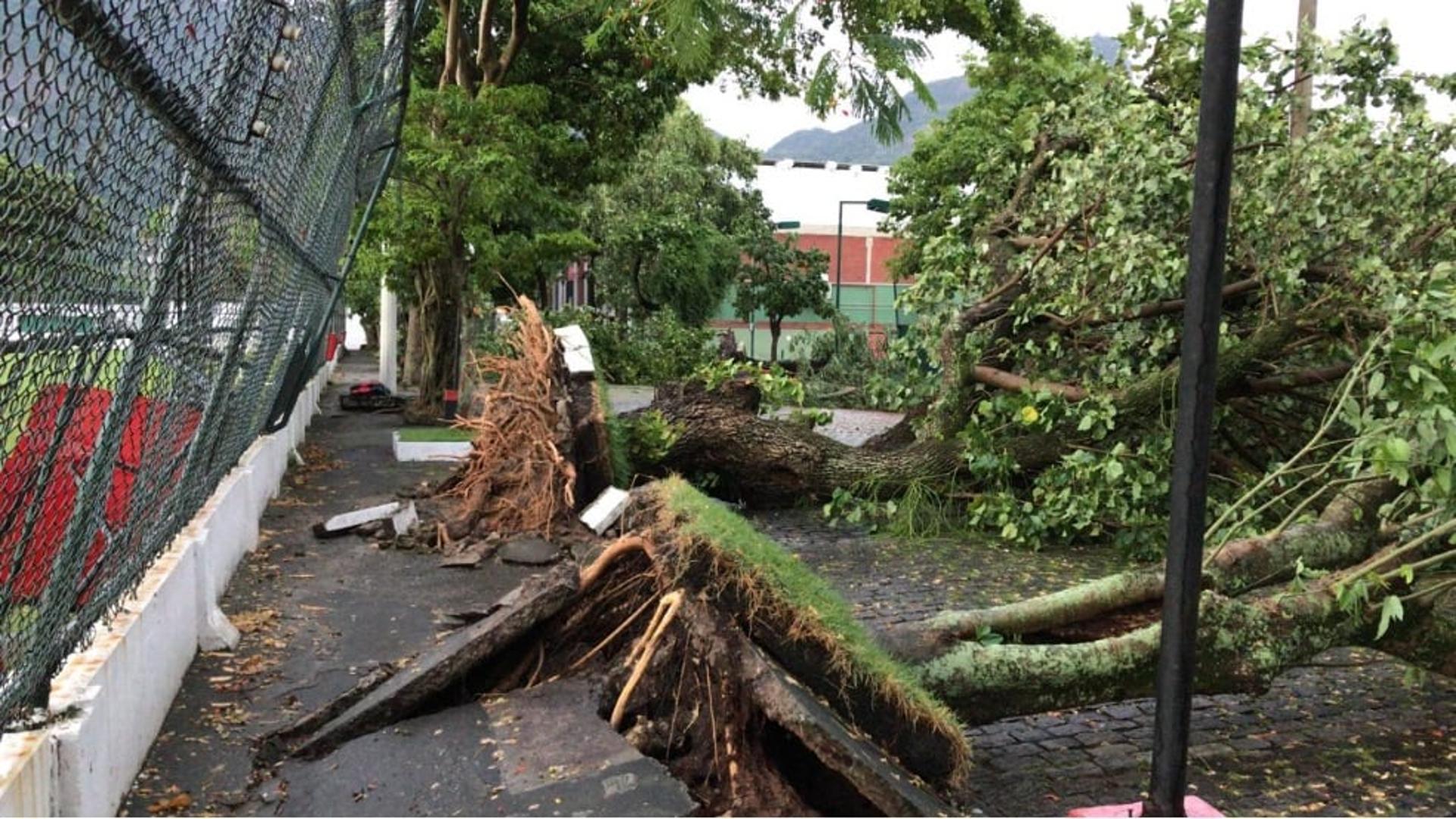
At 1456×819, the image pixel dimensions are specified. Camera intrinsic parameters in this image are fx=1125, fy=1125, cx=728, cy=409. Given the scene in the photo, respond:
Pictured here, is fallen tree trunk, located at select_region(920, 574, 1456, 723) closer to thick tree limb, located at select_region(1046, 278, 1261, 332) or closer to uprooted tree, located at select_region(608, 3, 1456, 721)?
uprooted tree, located at select_region(608, 3, 1456, 721)

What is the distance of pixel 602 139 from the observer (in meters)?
16.7

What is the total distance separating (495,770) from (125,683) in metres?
1.21

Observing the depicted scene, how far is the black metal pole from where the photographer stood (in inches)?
96.0

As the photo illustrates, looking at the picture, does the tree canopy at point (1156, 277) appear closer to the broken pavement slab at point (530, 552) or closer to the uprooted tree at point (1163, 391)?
the uprooted tree at point (1163, 391)

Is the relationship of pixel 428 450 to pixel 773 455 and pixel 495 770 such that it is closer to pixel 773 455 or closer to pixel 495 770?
pixel 773 455

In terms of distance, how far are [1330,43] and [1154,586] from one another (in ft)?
17.4

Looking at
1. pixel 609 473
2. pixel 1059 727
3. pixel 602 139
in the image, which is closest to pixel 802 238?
pixel 602 139

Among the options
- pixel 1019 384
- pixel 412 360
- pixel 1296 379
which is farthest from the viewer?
pixel 412 360

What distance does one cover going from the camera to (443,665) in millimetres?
3936

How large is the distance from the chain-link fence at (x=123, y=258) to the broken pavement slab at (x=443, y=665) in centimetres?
83

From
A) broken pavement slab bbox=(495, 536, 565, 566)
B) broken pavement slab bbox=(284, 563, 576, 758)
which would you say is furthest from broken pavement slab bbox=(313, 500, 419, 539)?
broken pavement slab bbox=(284, 563, 576, 758)

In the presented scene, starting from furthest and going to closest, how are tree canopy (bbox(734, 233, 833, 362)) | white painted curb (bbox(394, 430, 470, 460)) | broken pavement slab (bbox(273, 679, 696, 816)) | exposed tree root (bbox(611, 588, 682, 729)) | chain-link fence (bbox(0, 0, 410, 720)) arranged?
1. tree canopy (bbox(734, 233, 833, 362))
2. white painted curb (bbox(394, 430, 470, 460))
3. exposed tree root (bbox(611, 588, 682, 729))
4. broken pavement slab (bbox(273, 679, 696, 816))
5. chain-link fence (bbox(0, 0, 410, 720))

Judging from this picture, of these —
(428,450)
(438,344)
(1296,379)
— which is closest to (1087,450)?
(1296,379)

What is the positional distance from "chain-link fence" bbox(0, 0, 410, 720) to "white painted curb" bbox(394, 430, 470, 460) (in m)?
6.38
